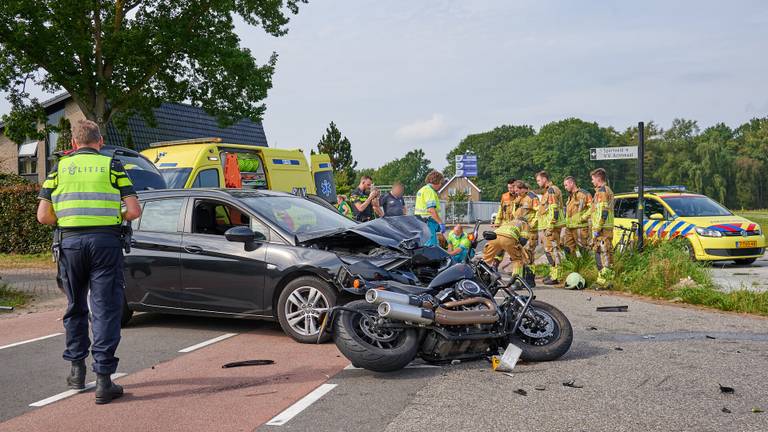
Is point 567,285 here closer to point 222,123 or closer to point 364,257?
point 364,257

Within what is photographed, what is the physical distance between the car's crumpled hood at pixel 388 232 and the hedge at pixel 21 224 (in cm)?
1309

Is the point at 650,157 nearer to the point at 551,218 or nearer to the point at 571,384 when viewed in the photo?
the point at 551,218

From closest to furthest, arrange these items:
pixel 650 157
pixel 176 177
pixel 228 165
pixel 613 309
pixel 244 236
A: pixel 244 236, pixel 613 309, pixel 176 177, pixel 228 165, pixel 650 157

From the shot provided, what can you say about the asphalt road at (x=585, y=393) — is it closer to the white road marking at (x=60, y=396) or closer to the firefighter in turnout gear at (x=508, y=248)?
the white road marking at (x=60, y=396)

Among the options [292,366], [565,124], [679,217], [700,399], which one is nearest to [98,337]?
[292,366]

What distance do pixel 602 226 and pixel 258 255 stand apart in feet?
20.6

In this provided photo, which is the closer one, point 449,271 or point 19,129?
point 449,271

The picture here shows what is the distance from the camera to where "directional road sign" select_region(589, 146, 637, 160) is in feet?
43.8

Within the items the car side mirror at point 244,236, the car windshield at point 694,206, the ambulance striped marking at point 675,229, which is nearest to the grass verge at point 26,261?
the car side mirror at point 244,236

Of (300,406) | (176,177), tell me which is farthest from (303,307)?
(176,177)

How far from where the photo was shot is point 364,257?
662 centimetres

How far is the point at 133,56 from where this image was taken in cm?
2022

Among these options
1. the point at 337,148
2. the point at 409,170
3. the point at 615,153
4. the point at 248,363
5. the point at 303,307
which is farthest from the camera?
the point at 409,170

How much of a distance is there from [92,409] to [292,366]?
1.61m
